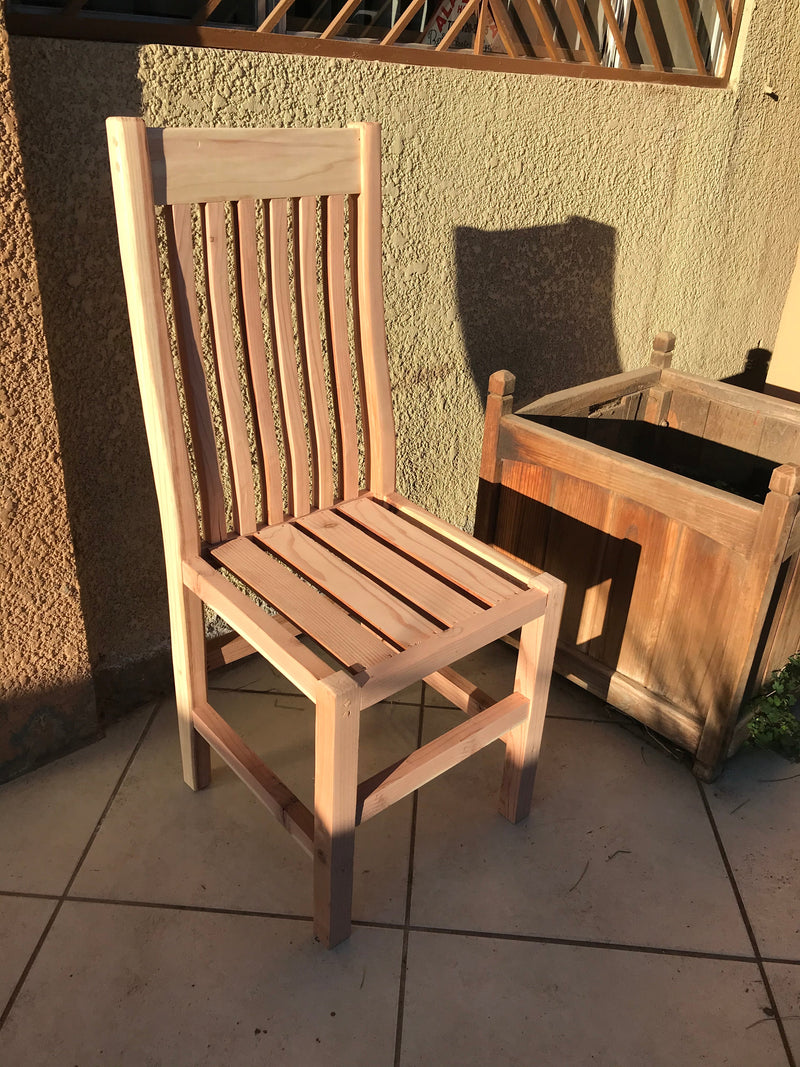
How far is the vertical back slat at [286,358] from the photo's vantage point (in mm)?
1506

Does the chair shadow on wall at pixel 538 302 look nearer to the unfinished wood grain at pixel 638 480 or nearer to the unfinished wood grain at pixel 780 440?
the unfinished wood grain at pixel 638 480

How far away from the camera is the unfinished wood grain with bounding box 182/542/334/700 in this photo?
129cm

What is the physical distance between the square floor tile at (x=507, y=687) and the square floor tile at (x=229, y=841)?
266 millimetres

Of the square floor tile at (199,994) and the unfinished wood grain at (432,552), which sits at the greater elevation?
the unfinished wood grain at (432,552)

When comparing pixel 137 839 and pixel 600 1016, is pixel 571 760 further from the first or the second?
pixel 137 839

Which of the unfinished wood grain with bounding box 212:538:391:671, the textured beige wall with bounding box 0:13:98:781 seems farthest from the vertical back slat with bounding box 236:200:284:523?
the textured beige wall with bounding box 0:13:98:781

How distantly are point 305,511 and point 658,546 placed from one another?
0.75 metres

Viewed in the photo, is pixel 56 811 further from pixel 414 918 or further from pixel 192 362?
pixel 192 362

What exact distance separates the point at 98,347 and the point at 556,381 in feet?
4.59

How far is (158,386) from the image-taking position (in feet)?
4.53

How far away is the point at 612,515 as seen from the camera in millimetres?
1895

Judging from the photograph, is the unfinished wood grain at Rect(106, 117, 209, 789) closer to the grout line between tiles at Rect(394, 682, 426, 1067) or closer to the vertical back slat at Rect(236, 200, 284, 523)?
the vertical back slat at Rect(236, 200, 284, 523)

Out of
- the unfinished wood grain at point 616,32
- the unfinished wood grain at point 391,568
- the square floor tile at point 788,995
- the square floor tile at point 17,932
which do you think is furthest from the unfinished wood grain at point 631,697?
the unfinished wood grain at point 616,32

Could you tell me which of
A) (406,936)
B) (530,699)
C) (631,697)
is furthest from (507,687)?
(406,936)
